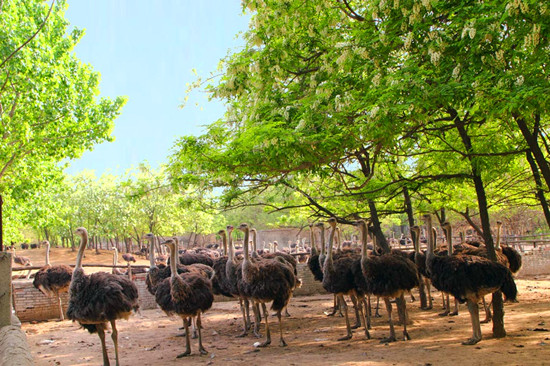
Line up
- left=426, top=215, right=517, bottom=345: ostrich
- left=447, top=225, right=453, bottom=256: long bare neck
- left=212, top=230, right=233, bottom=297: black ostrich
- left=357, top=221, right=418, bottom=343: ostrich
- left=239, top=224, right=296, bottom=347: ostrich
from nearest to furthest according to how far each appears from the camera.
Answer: left=426, top=215, right=517, bottom=345: ostrich → left=357, top=221, right=418, bottom=343: ostrich → left=239, top=224, right=296, bottom=347: ostrich → left=447, top=225, right=453, bottom=256: long bare neck → left=212, top=230, right=233, bottom=297: black ostrich

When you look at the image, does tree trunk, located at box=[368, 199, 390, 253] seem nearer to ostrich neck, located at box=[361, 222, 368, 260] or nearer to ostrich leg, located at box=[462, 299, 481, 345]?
ostrich neck, located at box=[361, 222, 368, 260]

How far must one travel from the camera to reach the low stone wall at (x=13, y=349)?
3.87m

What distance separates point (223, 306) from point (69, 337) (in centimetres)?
510

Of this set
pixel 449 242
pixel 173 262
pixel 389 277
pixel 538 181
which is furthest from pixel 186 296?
pixel 538 181

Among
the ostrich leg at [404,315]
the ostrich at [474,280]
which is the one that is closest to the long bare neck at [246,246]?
the ostrich leg at [404,315]

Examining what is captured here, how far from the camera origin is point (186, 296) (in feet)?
28.7

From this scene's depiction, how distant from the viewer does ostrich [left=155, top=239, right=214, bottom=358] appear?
877 centimetres

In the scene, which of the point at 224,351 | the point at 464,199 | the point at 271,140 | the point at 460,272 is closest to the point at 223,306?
the point at 224,351

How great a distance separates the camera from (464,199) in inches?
470

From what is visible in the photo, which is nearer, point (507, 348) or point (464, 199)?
point (507, 348)

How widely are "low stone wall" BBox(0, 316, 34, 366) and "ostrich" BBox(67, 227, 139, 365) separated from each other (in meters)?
2.36

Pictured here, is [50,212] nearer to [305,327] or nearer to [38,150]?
[38,150]

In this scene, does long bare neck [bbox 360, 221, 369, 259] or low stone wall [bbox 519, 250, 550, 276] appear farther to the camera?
low stone wall [bbox 519, 250, 550, 276]

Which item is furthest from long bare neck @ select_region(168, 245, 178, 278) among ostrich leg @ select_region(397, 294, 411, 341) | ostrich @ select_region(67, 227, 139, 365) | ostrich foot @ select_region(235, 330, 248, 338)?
ostrich leg @ select_region(397, 294, 411, 341)
